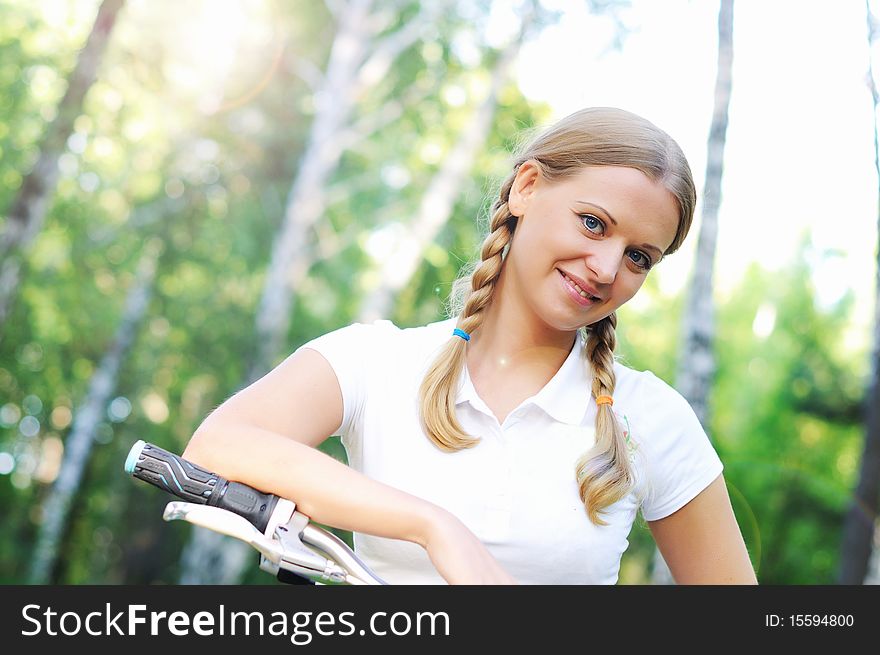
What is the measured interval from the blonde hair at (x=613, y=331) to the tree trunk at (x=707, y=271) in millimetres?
4184

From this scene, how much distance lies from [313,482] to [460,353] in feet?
1.57

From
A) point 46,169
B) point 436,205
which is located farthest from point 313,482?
point 436,205

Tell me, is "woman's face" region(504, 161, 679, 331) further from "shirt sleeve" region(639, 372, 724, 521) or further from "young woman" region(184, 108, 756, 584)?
"shirt sleeve" region(639, 372, 724, 521)

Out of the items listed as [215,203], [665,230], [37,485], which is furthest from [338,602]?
[37,485]

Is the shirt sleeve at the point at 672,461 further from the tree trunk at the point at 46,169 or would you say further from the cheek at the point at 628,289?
the tree trunk at the point at 46,169

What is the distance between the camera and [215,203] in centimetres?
1367

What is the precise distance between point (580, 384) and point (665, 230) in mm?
343

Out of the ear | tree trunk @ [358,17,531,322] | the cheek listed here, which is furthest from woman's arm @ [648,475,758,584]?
tree trunk @ [358,17,531,322]

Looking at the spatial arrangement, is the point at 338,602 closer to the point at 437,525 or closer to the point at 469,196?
the point at 437,525

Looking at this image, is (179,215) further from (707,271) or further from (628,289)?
(628,289)

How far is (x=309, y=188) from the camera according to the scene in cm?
1238

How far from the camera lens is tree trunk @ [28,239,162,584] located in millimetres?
13648

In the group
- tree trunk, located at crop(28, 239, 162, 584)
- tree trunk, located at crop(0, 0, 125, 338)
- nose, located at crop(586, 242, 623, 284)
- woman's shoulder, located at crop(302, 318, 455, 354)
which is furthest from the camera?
tree trunk, located at crop(28, 239, 162, 584)

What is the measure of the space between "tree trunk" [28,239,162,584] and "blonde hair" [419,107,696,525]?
11939 mm
